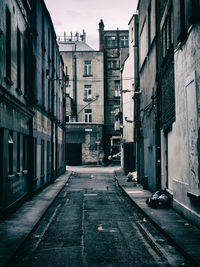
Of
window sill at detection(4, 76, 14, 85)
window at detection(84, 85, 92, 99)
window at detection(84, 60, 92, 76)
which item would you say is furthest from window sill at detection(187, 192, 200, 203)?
window at detection(84, 60, 92, 76)

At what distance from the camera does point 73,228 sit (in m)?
11.0

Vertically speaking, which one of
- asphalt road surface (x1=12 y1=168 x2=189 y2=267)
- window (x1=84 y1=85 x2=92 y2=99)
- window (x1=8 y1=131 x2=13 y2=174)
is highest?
window (x1=84 y1=85 x2=92 y2=99)

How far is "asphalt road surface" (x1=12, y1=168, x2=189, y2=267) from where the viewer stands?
7555 mm

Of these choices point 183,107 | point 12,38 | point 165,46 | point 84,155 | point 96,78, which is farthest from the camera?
point 96,78

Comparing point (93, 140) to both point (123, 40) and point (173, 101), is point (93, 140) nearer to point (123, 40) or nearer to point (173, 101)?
point (123, 40)

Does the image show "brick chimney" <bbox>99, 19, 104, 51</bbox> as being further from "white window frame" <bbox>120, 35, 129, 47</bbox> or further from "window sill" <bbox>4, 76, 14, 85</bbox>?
"window sill" <bbox>4, 76, 14, 85</bbox>

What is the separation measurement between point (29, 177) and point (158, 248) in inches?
380

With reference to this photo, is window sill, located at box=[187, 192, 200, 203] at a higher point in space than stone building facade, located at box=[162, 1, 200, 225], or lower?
lower

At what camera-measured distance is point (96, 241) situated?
922cm

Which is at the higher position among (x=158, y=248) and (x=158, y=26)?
(x=158, y=26)

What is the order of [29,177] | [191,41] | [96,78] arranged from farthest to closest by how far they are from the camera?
[96,78]
[29,177]
[191,41]

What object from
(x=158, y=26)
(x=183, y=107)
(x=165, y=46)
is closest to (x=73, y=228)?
(x=183, y=107)

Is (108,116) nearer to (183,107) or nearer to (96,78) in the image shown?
(96,78)

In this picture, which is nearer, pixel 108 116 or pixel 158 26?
pixel 158 26
